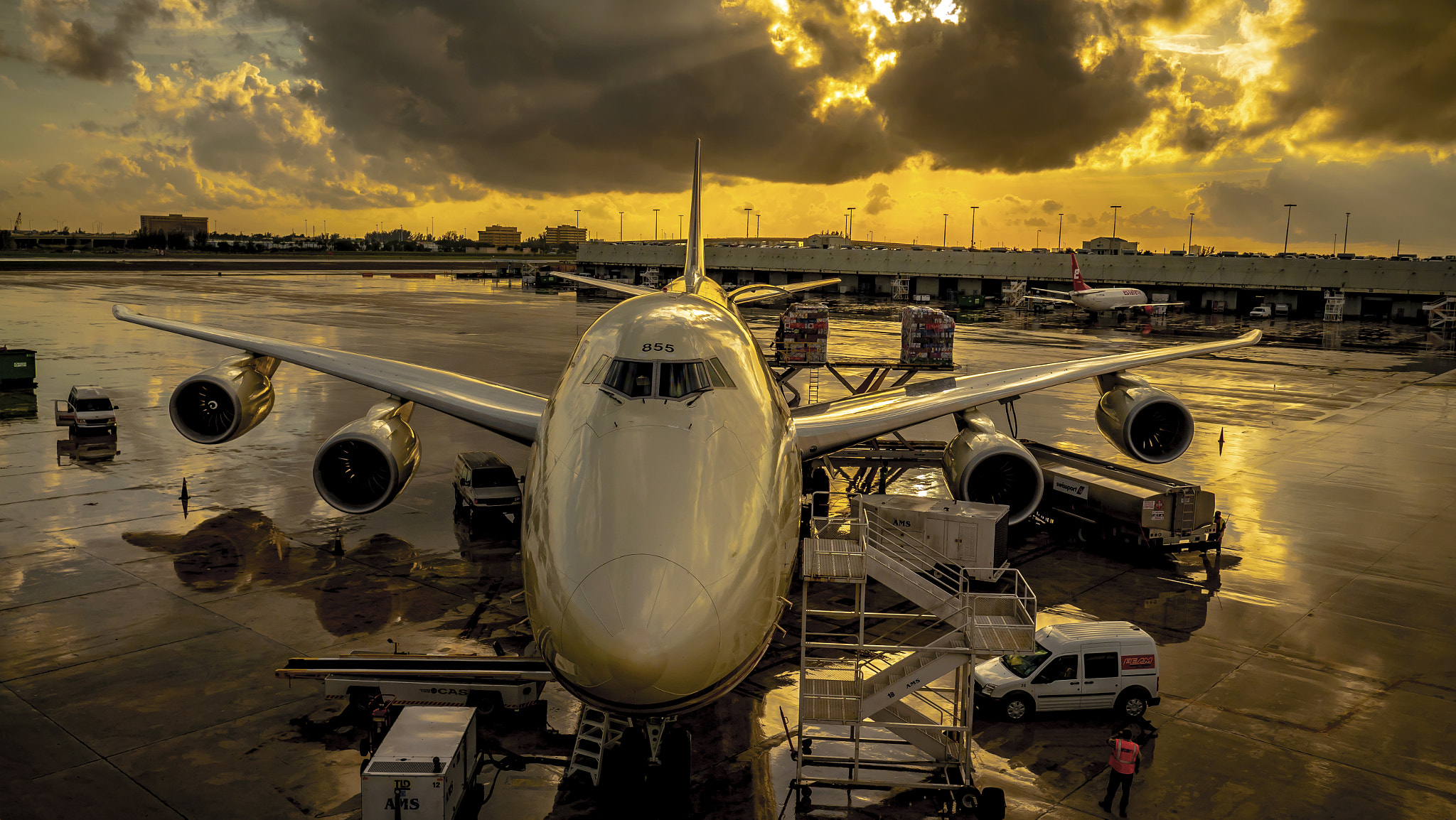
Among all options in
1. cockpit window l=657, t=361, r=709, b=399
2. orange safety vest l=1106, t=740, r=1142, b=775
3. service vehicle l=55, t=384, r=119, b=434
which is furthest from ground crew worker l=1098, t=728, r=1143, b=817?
service vehicle l=55, t=384, r=119, b=434

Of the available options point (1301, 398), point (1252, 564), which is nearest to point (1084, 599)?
point (1252, 564)

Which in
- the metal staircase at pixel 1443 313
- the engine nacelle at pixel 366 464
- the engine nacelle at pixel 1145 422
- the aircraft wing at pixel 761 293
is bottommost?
the engine nacelle at pixel 366 464

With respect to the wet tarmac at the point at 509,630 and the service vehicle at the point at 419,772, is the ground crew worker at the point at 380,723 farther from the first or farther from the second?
the service vehicle at the point at 419,772

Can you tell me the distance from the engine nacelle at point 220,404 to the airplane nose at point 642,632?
17.6 metres

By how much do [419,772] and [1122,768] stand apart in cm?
918

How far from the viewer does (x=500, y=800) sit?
40.9 ft

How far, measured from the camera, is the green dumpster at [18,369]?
44188 millimetres

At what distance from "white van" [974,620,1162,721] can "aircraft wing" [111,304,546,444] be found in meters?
9.74

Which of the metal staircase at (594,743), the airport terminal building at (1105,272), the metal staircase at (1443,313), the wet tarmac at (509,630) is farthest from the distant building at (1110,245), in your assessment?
the metal staircase at (594,743)

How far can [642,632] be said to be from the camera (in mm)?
8617

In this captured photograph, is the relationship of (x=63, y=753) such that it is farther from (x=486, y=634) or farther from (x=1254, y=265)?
(x=1254, y=265)

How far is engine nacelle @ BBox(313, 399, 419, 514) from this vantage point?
66.6 feet

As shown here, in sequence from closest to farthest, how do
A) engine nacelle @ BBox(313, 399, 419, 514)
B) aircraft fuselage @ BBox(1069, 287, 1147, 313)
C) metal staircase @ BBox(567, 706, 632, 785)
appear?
metal staircase @ BBox(567, 706, 632, 785), engine nacelle @ BBox(313, 399, 419, 514), aircraft fuselage @ BBox(1069, 287, 1147, 313)

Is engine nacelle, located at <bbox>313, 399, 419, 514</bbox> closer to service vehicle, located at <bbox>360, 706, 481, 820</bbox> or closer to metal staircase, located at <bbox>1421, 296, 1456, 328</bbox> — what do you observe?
service vehicle, located at <bbox>360, 706, 481, 820</bbox>
